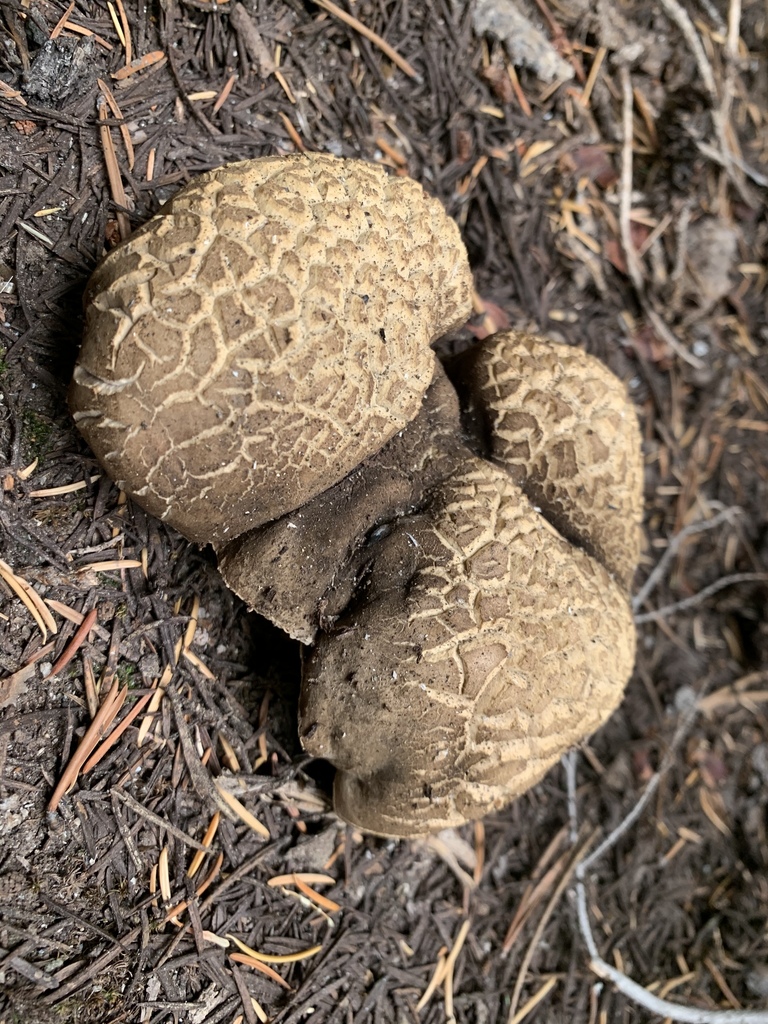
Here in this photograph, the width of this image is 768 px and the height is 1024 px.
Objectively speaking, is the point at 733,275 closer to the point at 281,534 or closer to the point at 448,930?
the point at 281,534

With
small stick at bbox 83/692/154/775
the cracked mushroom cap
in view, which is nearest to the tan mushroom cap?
the cracked mushroom cap

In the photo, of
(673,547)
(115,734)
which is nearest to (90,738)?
(115,734)

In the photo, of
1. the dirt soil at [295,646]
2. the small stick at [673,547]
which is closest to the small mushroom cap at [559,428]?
the dirt soil at [295,646]

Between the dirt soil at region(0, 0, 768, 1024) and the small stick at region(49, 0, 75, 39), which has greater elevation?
the small stick at region(49, 0, 75, 39)

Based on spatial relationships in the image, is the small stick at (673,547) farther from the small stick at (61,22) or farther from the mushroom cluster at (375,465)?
the small stick at (61,22)

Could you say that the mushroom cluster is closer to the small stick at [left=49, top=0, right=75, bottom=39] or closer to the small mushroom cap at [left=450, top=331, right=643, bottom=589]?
the small mushroom cap at [left=450, top=331, right=643, bottom=589]

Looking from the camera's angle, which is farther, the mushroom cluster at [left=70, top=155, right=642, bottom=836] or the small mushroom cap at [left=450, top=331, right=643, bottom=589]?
the small mushroom cap at [left=450, top=331, right=643, bottom=589]
